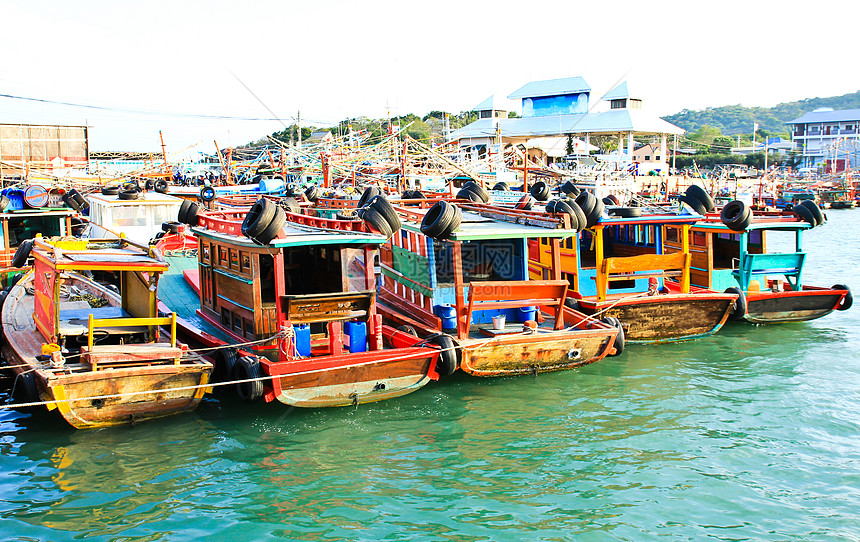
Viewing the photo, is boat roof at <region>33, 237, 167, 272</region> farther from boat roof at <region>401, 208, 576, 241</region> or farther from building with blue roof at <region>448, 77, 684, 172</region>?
building with blue roof at <region>448, 77, 684, 172</region>

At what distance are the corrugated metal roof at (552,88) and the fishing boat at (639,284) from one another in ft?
161

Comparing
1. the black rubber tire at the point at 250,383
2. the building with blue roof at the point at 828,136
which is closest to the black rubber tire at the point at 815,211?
the black rubber tire at the point at 250,383

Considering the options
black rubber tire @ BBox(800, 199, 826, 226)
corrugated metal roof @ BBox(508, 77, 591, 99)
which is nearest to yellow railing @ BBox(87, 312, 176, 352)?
black rubber tire @ BBox(800, 199, 826, 226)

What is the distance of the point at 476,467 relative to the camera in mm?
8281

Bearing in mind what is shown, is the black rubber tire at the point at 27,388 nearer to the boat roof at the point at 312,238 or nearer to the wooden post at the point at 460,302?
the boat roof at the point at 312,238

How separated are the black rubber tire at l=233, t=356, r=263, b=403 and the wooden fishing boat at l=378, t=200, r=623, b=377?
102 inches

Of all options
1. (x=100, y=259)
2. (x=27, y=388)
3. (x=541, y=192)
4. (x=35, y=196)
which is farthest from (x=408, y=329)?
(x=35, y=196)

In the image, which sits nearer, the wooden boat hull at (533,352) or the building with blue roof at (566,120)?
the wooden boat hull at (533,352)

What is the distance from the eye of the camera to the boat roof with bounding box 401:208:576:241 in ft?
34.6

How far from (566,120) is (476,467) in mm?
55076

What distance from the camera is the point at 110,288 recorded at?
44.2 ft

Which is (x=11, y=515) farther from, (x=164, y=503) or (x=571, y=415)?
(x=571, y=415)

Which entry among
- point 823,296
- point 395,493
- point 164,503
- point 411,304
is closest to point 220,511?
point 164,503

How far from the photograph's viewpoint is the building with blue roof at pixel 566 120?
55500mm
